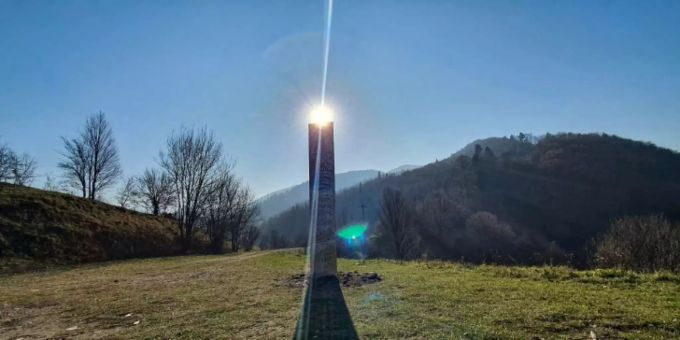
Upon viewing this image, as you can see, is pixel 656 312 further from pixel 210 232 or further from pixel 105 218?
pixel 210 232

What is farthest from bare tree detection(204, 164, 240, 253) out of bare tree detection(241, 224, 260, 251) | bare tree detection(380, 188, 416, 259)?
bare tree detection(380, 188, 416, 259)

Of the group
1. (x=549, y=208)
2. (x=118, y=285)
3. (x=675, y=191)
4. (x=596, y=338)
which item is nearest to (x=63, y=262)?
(x=118, y=285)

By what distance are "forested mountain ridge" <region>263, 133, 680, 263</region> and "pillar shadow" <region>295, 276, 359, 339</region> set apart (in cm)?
4858

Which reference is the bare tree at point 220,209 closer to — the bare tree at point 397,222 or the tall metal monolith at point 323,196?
the bare tree at point 397,222

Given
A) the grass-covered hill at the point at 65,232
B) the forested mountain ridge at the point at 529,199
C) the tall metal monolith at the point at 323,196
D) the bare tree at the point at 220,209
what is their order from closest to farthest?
the tall metal monolith at the point at 323,196 → the grass-covered hill at the point at 65,232 → the bare tree at the point at 220,209 → the forested mountain ridge at the point at 529,199

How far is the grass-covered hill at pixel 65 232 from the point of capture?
78.7ft

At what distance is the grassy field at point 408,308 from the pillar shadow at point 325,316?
188 millimetres

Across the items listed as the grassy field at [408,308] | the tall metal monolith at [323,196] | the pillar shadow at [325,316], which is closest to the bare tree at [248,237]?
the grassy field at [408,308]

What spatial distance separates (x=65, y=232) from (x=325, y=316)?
27146mm

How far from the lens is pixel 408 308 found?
7504 millimetres

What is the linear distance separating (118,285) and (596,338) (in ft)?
45.8

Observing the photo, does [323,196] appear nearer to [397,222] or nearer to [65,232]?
[65,232]

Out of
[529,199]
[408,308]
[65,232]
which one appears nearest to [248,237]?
[65,232]

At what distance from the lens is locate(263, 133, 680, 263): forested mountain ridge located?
76.0 meters
